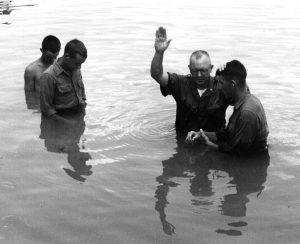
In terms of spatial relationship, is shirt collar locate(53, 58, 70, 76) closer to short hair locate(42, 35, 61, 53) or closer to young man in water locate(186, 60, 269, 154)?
short hair locate(42, 35, 61, 53)

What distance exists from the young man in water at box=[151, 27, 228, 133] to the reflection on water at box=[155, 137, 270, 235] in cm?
49

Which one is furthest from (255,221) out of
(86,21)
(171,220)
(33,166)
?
(86,21)

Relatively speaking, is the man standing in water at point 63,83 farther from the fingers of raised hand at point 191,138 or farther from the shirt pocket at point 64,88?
the fingers of raised hand at point 191,138

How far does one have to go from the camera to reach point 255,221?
5.51 meters

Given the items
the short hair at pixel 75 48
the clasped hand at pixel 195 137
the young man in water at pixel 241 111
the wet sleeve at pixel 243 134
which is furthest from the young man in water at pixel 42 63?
the wet sleeve at pixel 243 134

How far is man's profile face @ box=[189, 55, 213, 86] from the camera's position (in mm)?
6871

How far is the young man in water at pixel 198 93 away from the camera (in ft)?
22.8

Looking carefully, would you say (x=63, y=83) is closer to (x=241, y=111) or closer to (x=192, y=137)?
(x=192, y=137)

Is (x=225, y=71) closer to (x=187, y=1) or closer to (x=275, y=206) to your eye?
(x=275, y=206)

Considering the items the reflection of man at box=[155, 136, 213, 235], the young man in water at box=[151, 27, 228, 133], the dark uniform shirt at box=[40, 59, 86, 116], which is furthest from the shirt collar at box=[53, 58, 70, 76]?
the reflection of man at box=[155, 136, 213, 235]

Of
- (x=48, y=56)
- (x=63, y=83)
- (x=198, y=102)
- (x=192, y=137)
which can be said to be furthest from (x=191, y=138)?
(x=48, y=56)

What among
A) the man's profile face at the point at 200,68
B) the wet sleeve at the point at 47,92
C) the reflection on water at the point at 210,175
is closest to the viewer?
the reflection on water at the point at 210,175

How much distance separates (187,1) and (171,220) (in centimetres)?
1913

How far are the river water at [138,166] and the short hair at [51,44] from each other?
49.6 inches
